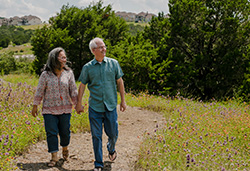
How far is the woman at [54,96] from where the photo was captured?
3635mm

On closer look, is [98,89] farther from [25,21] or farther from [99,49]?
[25,21]

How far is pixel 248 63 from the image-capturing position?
1327 centimetres

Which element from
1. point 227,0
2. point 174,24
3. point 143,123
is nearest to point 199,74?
point 174,24

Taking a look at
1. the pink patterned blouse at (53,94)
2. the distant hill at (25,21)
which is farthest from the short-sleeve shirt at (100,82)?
the distant hill at (25,21)

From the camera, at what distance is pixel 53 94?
366 cm

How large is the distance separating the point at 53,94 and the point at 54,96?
0.03 metres

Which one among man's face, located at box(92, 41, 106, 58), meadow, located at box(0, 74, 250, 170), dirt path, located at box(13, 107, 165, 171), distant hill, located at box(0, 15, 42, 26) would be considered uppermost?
distant hill, located at box(0, 15, 42, 26)

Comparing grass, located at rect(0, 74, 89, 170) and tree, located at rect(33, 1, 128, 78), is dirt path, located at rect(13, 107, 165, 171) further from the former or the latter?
tree, located at rect(33, 1, 128, 78)

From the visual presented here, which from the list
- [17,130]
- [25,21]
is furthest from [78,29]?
[25,21]

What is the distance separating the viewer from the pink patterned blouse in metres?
3.62

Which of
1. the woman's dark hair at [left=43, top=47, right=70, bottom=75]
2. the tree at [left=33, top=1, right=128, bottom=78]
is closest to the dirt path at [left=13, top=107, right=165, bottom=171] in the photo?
the woman's dark hair at [left=43, top=47, right=70, bottom=75]

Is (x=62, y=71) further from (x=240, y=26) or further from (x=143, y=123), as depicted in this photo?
(x=240, y=26)

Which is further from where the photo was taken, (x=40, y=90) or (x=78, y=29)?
(x=78, y=29)

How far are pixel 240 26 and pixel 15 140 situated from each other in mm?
13638
